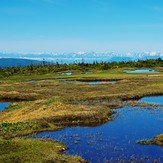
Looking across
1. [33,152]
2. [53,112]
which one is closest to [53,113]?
[53,112]

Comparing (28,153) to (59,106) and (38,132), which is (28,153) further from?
(59,106)

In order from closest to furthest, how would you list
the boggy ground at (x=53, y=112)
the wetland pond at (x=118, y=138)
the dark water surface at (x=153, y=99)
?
the wetland pond at (x=118, y=138) → the boggy ground at (x=53, y=112) → the dark water surface at (x=153, y=99)

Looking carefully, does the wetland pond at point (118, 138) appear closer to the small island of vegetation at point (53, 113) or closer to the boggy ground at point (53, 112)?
the small island of vegetation at point (53, 113)

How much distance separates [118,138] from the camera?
35719 mm

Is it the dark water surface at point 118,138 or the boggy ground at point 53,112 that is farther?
the boggy ground at point 53,112

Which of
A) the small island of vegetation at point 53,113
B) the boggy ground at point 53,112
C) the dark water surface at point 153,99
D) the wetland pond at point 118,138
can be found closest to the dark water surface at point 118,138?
the wetland pond at point 118,138

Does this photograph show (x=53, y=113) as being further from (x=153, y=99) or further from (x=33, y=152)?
(x=153, y=99)

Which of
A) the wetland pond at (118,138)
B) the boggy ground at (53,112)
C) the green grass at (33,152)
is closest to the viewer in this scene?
the green grass at (33,152)


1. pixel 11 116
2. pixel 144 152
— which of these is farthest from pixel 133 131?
pixel 11 116

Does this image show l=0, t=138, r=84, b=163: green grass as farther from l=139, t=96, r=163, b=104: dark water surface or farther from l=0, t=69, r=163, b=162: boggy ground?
l=139, t=96, r=163, b=104: dark water surface

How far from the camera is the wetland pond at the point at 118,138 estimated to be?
2933 cm

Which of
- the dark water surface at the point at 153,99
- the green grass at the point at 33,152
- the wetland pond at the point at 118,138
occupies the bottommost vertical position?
the wetland pond at the point at 118,138

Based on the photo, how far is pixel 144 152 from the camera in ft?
99.6

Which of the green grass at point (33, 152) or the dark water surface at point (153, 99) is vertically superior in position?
the dark water surface at point (153, 99)
